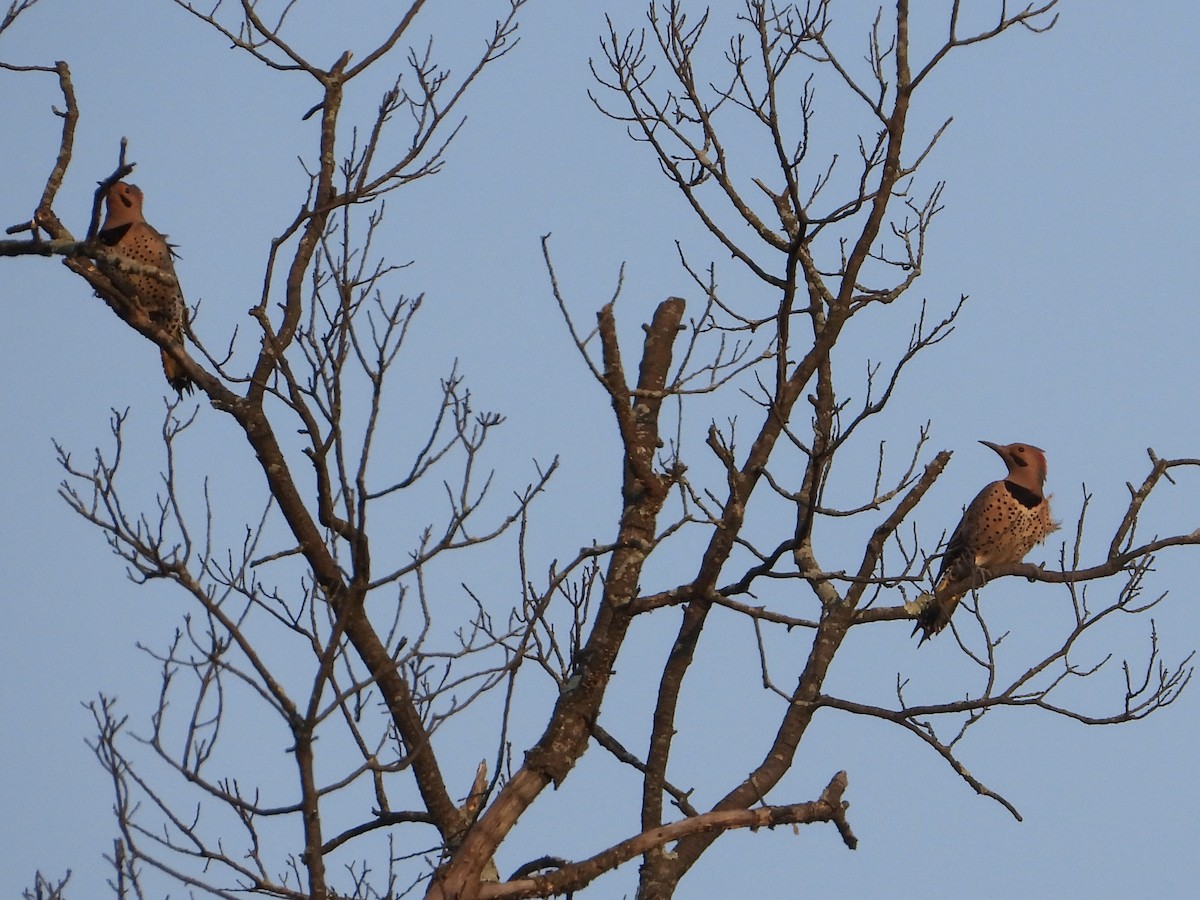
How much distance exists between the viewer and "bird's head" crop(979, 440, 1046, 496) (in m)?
7.85

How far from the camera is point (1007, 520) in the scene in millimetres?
Answer: 7555

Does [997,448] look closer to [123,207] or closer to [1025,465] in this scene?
[1025,465]

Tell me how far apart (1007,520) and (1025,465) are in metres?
0.49

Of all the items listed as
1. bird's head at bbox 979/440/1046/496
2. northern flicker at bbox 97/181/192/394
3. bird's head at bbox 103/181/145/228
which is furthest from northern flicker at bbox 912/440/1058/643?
bird's head at bbox 103/181/145/228

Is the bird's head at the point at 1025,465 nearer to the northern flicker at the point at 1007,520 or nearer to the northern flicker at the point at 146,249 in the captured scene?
the northern flicker at the point at 1007,520

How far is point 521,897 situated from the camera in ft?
14.0

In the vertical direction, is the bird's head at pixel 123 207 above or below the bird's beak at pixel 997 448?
above

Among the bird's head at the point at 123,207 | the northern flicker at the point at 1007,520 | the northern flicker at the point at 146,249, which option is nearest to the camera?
the northern flicker at the point at 146,249

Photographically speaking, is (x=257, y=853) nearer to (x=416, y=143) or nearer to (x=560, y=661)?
(x=560, y=661)

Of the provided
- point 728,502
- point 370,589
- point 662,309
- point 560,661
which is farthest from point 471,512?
point 662,309

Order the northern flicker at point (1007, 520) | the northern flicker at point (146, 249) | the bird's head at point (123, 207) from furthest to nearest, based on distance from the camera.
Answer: the bird's head at point (123, 207)
the northern flicker at point (1007, 520)
the northern flicker at point (146, 249)

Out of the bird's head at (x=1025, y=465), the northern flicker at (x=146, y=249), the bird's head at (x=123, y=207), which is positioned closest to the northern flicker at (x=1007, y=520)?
the bird's head at (x=1025, y=465)

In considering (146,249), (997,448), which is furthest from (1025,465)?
(146,249)

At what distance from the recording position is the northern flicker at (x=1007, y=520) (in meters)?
7.51
